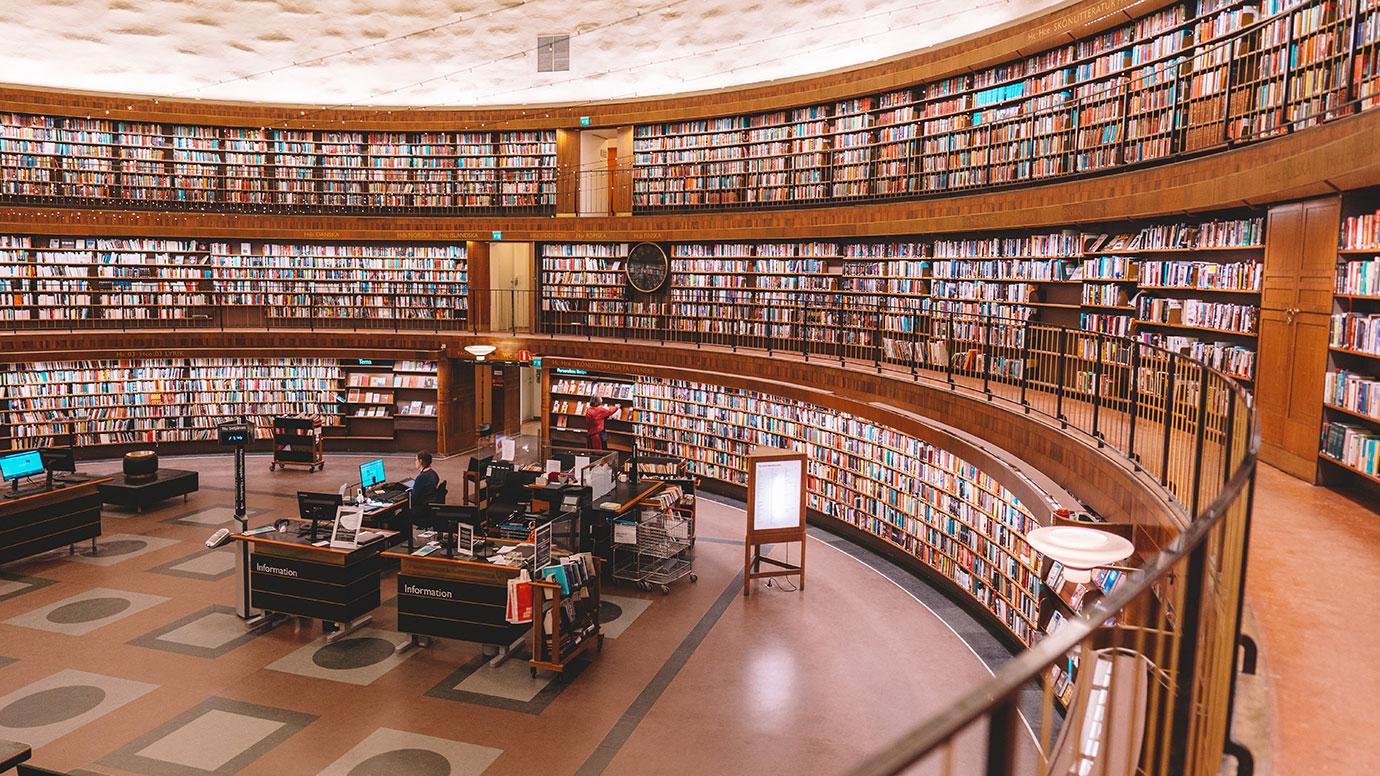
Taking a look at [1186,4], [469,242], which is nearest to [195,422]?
[469,242]

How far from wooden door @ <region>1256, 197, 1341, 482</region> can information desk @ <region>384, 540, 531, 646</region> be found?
555 centimetres

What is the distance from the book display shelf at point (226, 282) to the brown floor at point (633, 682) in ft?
22.4

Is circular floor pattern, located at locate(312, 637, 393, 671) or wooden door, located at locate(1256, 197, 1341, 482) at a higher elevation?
wooden door, located at locate(1256, 197, 1341, 482)

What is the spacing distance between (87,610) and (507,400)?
28.9 feet

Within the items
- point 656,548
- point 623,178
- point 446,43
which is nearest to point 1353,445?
point 656,548

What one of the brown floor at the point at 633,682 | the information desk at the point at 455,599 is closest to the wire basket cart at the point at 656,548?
the brown floor at the point at 633,682

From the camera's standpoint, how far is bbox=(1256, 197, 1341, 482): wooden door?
524cm

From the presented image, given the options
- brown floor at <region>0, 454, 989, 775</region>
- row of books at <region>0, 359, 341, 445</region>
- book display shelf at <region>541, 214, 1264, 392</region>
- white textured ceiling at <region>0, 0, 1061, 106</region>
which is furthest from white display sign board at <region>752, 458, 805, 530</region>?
row of books at <region>0, 359, 341, 445</region>

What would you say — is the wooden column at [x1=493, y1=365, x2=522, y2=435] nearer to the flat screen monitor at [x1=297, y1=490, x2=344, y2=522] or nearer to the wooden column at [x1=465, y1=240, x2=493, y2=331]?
the wooden column at [x1=465, y1=240, x2=493, y2=331]

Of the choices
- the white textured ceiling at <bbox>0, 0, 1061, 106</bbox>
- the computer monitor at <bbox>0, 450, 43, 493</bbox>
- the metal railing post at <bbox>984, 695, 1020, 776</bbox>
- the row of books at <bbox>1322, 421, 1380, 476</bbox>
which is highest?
the white textured ceiling at <bbox>0, 0, 1061, 106</bbox>

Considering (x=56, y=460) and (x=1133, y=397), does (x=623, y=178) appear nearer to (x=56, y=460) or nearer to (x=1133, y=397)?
(x=56, y=460)

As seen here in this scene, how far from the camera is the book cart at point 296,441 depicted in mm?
13930

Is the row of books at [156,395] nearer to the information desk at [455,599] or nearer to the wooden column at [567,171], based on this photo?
the wooden column at [567,171]

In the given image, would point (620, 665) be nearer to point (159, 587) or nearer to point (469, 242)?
point (159, 587)
